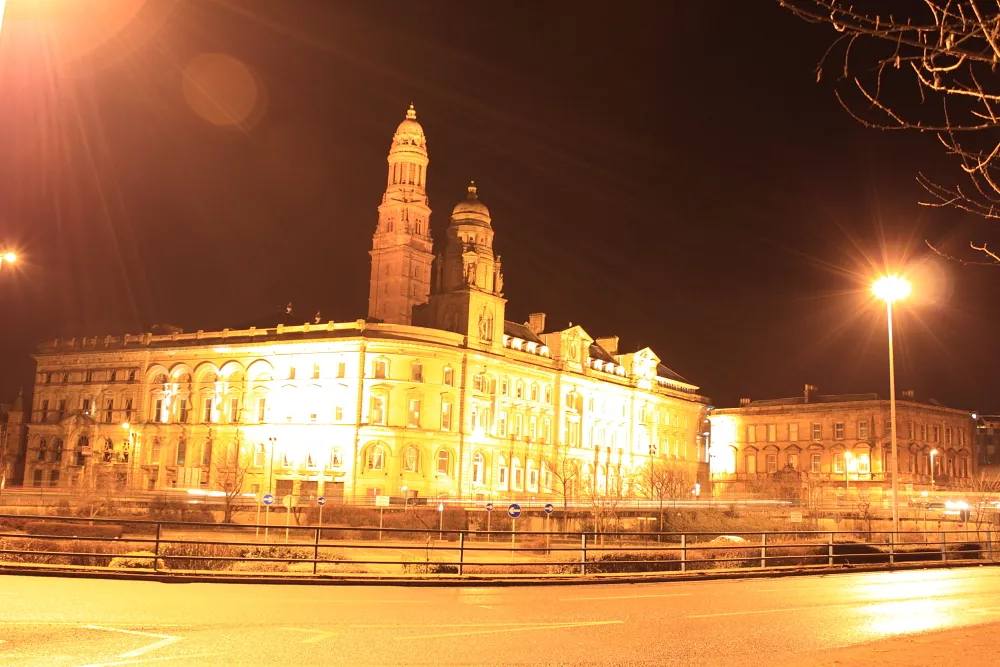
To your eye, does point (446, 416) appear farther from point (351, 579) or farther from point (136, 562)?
point (351, 579)

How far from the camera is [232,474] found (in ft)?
237

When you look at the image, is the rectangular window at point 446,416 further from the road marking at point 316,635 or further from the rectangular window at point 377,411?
the road marking at point 316,635

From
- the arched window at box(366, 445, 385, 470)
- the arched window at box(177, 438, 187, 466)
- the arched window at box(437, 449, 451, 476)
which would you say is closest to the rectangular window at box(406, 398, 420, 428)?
the arched window at box(437, 449, 451, 476)


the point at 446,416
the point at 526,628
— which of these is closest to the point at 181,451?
the point at 446,416

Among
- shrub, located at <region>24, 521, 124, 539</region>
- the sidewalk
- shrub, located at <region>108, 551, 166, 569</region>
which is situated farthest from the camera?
shrub, located at <region>24, 521, 124, 539</region>

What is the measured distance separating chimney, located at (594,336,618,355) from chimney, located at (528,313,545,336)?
11.6 metres

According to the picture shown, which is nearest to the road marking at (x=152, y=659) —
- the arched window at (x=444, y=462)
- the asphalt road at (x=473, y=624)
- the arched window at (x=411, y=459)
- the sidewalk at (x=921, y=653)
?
the asphalt road at (x=473, y=624)

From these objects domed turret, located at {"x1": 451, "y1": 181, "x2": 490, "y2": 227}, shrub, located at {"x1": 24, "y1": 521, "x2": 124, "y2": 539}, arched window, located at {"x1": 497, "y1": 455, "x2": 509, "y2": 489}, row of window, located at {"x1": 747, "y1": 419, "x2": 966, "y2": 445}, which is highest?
domed turret, located at {"x1": 451, "y1": 181, "x2": 490, "y2": 227}

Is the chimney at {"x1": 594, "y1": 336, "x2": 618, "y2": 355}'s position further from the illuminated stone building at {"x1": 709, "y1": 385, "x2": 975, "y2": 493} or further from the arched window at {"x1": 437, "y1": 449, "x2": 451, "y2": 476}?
the arched window at {"x1": 437, "y1": 449, "x2": 451, "y2": 476}

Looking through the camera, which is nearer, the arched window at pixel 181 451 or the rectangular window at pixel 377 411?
the rectangular window at pixel 377 411

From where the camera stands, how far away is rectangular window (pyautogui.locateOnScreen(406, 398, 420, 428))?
7812cm

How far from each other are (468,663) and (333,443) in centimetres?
6638

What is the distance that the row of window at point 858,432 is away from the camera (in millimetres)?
97500

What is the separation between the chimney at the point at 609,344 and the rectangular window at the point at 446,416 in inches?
1265
